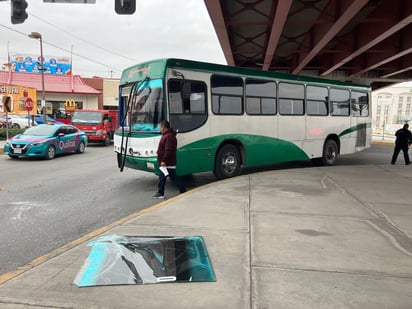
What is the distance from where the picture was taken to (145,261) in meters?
3.97

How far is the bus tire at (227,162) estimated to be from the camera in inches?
371

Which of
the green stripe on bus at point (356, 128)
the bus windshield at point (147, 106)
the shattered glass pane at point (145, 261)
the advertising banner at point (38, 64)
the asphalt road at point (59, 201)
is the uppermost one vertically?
the advertising banner at point (38, 64)

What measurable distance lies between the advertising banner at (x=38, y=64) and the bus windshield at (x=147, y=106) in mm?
46427

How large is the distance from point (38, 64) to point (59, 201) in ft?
161

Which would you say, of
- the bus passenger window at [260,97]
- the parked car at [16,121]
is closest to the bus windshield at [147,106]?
the bus passenger window at [260,97]

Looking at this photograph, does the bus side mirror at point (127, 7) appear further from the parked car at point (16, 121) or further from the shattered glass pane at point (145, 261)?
the parked car at point (16, 121)

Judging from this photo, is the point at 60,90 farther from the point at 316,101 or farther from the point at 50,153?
the point at 316,101

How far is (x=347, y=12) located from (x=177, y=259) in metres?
9.76

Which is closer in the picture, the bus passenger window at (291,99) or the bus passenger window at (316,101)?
the bus passenger window at (291,99)

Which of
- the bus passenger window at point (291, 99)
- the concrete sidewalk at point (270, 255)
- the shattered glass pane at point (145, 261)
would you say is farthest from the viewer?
the bus passenger window at point (291, 99)

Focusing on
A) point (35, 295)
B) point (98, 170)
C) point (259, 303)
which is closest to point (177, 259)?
point (259, 303)

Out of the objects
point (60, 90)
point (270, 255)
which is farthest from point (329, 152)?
point (60, 90)

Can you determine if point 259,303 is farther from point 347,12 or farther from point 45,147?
point 45,147

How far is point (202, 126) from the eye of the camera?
29.0 feet
